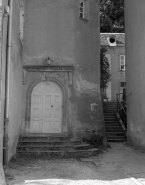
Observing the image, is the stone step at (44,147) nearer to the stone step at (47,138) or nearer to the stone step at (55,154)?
the stone step at (55,154)

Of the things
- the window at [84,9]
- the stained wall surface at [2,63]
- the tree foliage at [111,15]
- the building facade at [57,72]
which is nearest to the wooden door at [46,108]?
the building facade at [57,72]

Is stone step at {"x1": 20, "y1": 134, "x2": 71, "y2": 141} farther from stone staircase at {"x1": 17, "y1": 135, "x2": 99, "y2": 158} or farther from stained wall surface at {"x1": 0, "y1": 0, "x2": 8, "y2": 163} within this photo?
stained wall surface at {"x1": 0, "y1": 0, "x2": 8, "y2": 163}

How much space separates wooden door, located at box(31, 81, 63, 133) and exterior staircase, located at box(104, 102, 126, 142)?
3503 mm

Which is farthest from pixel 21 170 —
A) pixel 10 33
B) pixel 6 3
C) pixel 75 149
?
pixel 6 3

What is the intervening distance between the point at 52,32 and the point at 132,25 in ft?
12.0

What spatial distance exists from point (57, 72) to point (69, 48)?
1118 millimetres

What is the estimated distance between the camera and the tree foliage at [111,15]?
25342mm

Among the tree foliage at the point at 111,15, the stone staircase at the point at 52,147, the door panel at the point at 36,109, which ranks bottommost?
the stone staircase at the point at 52,147

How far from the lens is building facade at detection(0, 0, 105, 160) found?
34.1ft

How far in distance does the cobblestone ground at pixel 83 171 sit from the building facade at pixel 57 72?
201 centimetres

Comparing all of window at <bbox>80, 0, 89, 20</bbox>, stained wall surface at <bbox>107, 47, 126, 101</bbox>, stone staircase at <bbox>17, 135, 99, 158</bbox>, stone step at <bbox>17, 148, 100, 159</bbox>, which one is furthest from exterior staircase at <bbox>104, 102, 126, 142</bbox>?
stained wall surface at <bbox>107, 47, 126, 101</bbox>

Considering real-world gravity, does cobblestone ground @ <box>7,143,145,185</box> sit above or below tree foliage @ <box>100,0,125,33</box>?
below

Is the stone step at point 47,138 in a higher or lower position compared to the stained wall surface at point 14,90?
lower

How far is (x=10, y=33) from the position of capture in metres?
7.79
